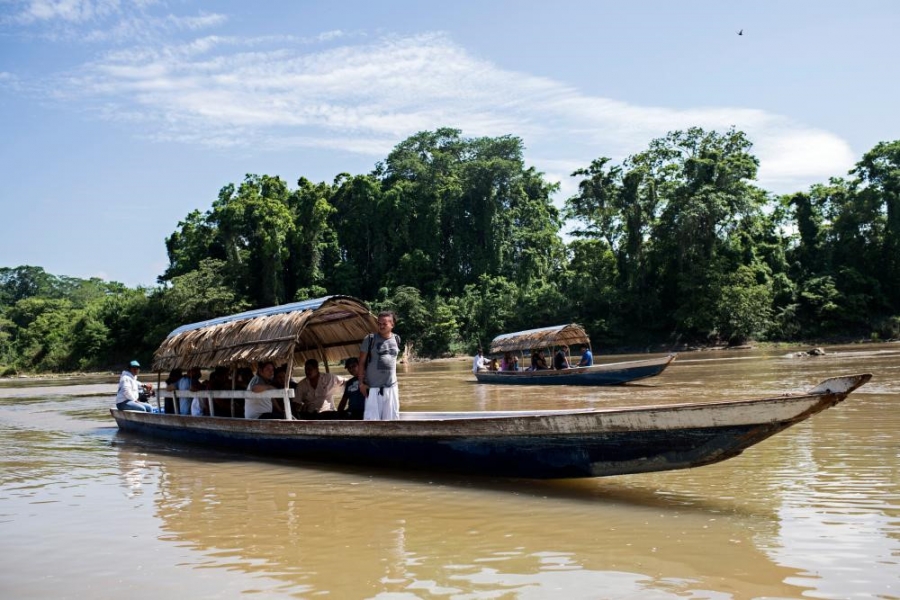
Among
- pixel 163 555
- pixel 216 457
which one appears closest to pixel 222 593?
pixel 163 555

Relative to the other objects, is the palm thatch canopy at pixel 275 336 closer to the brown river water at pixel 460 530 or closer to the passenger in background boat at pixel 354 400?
the passenger in background boat at pixel 354 400

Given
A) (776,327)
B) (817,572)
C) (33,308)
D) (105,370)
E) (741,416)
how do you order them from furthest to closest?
1. (33,308)
2. (105,370)
3. (776,327)
4. (741,416)
5. (817,572)

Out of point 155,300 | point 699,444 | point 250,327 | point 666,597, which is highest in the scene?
point 155,300

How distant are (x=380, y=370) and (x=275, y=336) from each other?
1991mm

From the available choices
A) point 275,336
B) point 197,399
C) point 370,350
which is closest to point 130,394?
point 197,399

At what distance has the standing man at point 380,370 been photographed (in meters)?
7.15

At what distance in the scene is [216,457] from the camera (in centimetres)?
894

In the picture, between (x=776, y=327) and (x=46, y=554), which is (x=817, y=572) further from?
(x=776, y=327)

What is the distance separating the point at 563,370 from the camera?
18.7 m

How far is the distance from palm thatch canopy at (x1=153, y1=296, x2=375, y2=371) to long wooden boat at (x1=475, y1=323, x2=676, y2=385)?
9.14m

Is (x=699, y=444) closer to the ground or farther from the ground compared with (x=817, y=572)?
farther from the ground

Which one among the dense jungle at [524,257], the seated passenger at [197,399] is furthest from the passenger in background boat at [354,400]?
the dense jungle at [524,257]

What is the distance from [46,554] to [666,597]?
162 inches

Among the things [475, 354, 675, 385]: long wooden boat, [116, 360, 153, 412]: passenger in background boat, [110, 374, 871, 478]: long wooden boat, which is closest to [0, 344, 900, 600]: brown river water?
[110, 374, 871, 478]: long wooden boat
